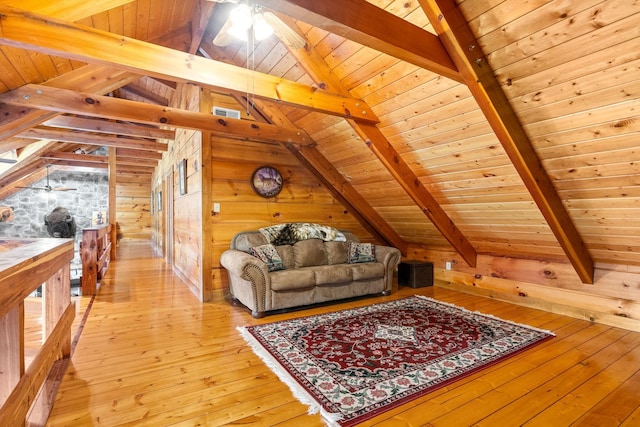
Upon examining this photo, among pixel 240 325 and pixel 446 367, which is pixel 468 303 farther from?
pixel 240 325

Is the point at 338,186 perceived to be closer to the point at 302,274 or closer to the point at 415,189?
the point at 415,189

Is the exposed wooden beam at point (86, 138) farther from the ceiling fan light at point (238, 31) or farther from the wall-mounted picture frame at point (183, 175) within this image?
the ceiling fan light at point (238, 31)

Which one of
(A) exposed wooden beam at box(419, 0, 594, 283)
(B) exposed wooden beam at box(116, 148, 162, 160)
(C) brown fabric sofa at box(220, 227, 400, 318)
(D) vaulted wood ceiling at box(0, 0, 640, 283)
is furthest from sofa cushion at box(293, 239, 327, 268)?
(B) exposed wooden beam at box(116, 148, 162, 160)

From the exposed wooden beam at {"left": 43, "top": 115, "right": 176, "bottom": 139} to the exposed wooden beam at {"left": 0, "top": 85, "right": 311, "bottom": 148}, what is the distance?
1.43 meters

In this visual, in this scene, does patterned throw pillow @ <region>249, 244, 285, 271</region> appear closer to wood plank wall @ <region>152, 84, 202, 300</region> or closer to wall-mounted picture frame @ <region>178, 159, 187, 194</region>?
wood plank wall @ <region>152, 84, 202, 300</region>

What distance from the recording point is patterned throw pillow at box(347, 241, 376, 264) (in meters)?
4.21

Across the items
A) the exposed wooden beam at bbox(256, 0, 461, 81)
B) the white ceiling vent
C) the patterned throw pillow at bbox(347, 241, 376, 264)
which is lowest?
the patterned throw pillow at bbox(347, 241, 376, 264)

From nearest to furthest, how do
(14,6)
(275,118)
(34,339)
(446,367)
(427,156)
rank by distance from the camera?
(14,6), (446,367), (34,339), (427,156), (275,118)

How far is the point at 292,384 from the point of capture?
1.95 m

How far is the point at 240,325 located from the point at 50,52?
2.44 m

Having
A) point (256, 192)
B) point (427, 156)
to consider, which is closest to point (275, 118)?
point (256, 192)

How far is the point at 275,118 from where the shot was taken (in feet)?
13.4

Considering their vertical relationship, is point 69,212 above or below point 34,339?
above

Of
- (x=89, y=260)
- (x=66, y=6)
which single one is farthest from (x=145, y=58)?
(x=89, y=260)
